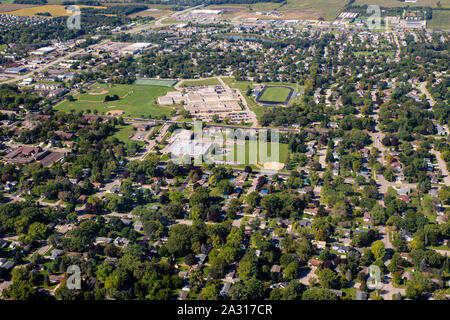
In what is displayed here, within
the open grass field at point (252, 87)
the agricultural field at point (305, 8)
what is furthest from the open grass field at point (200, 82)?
the agricultural field at point (305, 8)

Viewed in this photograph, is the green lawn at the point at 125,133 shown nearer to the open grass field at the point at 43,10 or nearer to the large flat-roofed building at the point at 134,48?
the large flat-roofed building at the point at 134,48

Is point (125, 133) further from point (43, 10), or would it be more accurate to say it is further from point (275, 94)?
point (43, 10)

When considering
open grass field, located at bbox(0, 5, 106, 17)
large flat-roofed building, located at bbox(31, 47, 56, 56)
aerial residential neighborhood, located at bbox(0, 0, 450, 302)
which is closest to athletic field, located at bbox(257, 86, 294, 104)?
aerial residential neighborhood, located at bbox(0, 0, 450, 302)

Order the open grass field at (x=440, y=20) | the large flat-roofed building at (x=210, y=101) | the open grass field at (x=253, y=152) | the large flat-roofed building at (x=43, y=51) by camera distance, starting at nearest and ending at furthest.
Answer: the open grass field at (x=253, y=152)
the large flat-roofed building at (x=210, y=101)
the large flat-roofed building at (x=43, y=51)
the open grass field at (x=440, y=20)

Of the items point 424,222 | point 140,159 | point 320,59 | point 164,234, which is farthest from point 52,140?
point 320,59

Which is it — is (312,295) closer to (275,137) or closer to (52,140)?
(275,137)

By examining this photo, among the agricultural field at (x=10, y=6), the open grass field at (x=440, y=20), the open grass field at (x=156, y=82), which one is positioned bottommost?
the open grass field at (x=156, y=82)
